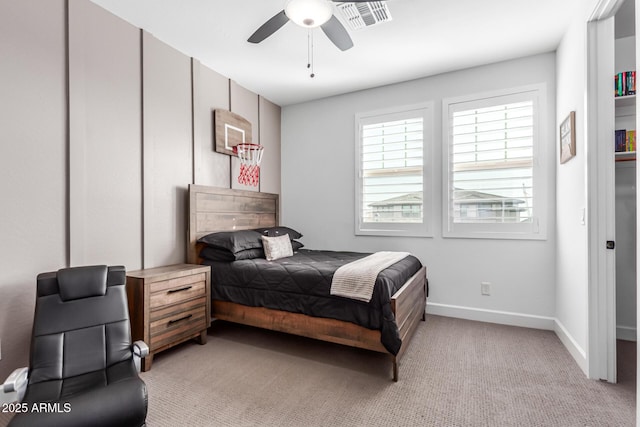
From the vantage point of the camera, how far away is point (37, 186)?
2131 millimetres

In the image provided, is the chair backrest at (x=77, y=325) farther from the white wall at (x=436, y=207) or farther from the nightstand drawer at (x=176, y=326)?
the white wall at (x=436, y=207)

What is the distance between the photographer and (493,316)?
342 cm

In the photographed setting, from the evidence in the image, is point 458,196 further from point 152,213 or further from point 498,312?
point 152,213

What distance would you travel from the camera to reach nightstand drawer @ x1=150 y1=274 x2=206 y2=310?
2.48m

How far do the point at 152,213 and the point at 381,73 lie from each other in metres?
2.96

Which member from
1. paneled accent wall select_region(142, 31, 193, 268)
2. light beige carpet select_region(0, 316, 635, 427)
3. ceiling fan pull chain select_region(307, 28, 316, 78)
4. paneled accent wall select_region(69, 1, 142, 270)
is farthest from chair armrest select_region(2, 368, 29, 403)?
ceiling fan pull chain select_region(307, 28, 316, 78)

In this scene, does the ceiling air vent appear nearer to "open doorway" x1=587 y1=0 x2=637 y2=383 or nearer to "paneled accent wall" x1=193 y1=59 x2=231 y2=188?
"open doorway" x1=587 y1=0 x2=637 y2=383

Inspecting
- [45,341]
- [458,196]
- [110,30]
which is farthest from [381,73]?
[45,341]

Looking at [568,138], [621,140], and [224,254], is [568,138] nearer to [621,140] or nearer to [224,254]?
[621,140]

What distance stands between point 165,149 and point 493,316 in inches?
154

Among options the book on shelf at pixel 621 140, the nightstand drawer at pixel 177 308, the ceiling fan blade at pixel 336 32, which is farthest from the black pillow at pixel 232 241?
the book on shelf at pixel 621 140

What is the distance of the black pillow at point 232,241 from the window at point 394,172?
5.01ft

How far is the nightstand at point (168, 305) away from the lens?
241 cm

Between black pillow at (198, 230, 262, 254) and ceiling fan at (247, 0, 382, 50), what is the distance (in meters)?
1.83
